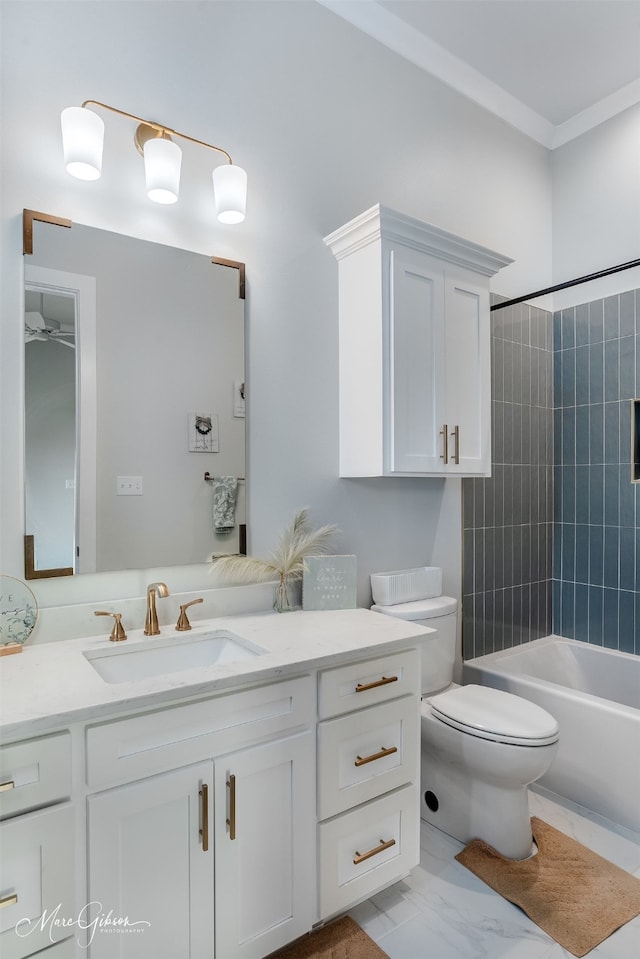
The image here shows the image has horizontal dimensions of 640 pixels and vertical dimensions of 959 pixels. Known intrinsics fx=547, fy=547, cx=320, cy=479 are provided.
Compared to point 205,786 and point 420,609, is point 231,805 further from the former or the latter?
point 420,609

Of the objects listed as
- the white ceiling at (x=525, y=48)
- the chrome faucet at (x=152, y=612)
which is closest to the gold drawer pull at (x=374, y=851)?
the chrome faucet at (x=152, y=612)

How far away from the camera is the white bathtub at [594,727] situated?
1950 mm

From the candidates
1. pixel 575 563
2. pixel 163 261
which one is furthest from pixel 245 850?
pixel 575 563

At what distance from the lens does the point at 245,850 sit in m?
1.26

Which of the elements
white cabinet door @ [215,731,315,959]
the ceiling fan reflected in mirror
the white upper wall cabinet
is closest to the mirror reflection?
the ceiling fan reflected in mirror

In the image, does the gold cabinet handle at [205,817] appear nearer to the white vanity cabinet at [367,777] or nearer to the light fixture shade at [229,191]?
the white vanity cabinet at [367,777]

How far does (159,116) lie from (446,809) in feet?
8.16

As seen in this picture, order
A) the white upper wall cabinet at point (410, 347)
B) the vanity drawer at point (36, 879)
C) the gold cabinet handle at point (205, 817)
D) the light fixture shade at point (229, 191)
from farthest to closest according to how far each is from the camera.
→ the white upper wall cabinet at point (410, 347)
the light fixture shade at point (229, 191)
the gold cabinet handle at point (205, 817)
the vanity drawer at point (36, 879)

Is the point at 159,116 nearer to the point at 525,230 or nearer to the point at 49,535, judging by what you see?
the point at 49,535

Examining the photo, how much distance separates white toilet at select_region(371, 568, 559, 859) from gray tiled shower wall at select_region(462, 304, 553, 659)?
60cm

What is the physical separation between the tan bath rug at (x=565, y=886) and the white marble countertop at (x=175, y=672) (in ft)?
2.74

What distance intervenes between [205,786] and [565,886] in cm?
124

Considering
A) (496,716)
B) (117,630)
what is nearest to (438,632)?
(496,716)

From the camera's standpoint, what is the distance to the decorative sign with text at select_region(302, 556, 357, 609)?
6.18 ft
